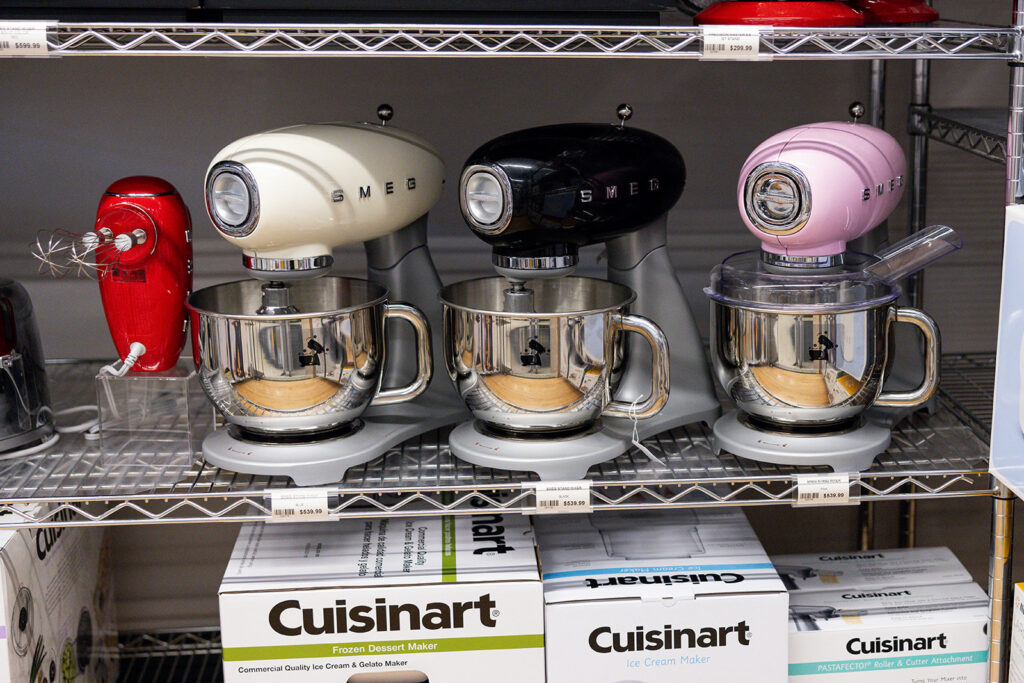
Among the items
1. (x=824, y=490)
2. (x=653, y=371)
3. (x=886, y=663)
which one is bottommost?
(x=886, y=663)

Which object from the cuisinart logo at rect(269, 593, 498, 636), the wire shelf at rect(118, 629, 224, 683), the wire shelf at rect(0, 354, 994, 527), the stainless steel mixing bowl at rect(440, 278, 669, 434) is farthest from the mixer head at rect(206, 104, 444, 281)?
the wire shelf at rect(118, 629, 224, 683)

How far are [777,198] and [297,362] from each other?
0.49 meters

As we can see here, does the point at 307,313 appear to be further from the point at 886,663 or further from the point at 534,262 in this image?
the point at 886,663

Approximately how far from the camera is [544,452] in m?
1.15

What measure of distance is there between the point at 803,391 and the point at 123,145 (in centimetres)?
92

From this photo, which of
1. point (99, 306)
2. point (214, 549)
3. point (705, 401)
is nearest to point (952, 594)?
point (705, 401)

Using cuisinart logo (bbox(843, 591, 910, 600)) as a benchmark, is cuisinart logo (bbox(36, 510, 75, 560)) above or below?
above

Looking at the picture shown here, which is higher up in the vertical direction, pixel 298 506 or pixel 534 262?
pixel 534 262

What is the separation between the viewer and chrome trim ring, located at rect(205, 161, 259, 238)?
1.05 metres

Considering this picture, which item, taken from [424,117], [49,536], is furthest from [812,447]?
[49,536]

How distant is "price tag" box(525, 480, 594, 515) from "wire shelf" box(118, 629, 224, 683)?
2.31 feet

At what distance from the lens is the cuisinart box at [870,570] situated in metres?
1.30

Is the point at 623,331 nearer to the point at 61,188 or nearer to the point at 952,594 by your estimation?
the point at 952,594

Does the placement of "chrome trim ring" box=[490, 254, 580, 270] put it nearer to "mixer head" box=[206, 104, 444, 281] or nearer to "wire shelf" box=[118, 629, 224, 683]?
"mixer head" box=[206, 104, 444, 281]
